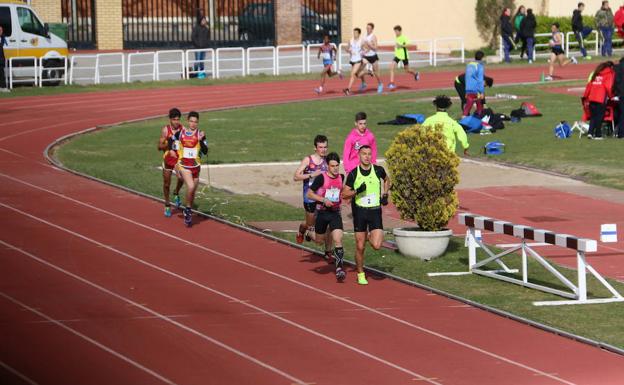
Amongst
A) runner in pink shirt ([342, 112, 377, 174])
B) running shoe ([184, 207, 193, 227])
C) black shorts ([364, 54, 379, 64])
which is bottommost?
running shoe ([184, 207, 193, 227])

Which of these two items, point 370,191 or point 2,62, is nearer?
point 370,191

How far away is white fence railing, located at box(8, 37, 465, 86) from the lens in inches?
1695

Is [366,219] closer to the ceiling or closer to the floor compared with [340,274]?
closer to the ceiling

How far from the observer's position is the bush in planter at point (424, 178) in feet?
61.0

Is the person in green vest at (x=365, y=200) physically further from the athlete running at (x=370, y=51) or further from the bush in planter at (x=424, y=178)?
the athlete running at (x=370, y=51)

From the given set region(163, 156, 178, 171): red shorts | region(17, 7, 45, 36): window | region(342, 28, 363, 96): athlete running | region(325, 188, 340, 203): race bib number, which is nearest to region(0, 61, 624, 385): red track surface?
region(163, 156, 178, 171): red shorts

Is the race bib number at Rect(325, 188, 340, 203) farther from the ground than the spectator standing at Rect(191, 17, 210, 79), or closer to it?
closer to it

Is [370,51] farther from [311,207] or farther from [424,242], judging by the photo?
[311,207]

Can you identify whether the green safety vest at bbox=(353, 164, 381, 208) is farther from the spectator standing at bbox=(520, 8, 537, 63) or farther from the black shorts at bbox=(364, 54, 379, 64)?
the spectator standing at bbox=(520, 8, 537, 63)

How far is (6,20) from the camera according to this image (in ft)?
139

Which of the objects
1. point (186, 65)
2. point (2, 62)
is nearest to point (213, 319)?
point (2, 62)

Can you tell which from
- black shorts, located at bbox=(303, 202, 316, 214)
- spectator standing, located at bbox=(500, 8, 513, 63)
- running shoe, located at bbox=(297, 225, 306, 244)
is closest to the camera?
black shorts, located at bbox=(303, 202, 316, 214)

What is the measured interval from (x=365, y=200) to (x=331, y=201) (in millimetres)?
441

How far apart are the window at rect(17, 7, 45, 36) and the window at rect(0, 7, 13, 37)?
1.12 ft
